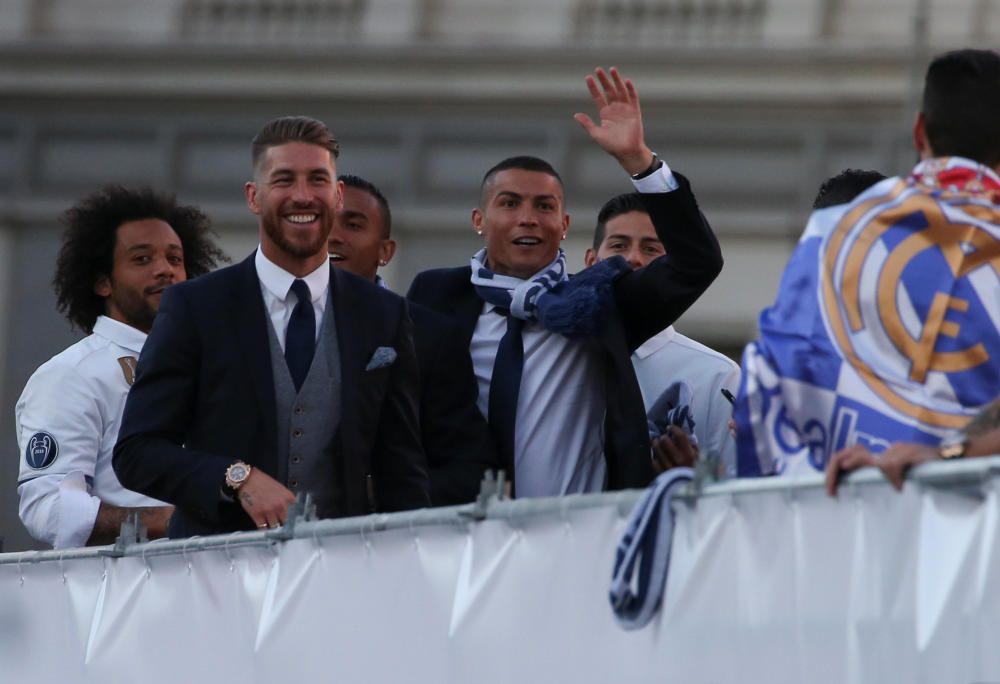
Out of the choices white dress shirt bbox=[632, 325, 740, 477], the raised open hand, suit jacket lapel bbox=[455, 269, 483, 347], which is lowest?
white dress shirt bbox=[632, 325, 740, 477]

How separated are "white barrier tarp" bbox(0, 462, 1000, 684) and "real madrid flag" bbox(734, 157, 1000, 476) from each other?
1.08ft

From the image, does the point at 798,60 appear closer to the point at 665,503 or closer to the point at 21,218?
the point at 21,218

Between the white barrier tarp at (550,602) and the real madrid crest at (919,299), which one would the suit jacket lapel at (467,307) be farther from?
the real madrid crest at (919,299)

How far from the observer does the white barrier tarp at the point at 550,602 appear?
304 centimetres

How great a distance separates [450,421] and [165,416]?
682 millimetres

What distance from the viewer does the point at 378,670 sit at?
4125mm

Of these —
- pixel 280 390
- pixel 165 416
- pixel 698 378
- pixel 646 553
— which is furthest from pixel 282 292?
pixel 646 553

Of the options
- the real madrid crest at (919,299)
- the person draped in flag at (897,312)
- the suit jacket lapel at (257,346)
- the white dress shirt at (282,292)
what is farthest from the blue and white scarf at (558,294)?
A: the real madrid crest at (919,299)

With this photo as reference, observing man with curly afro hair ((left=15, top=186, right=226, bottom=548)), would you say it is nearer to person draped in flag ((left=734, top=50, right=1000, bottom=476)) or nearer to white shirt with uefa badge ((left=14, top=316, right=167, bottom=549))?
white shirt with uefa badge ((left=14, top=316, right=167, bottom=549))

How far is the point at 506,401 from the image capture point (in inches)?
211

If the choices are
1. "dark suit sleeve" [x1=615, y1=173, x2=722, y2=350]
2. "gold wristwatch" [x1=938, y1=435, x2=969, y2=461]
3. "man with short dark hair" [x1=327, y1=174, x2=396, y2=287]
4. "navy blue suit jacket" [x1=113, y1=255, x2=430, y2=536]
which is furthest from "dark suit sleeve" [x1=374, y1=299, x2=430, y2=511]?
"gold wristwatch" [x1=938, y1=435, x2=969, y2=461]

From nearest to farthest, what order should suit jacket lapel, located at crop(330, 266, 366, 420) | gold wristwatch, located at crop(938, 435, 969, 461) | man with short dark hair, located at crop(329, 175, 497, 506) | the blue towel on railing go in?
gold wristwatch, located at crop(938, 435, 969, 461), the blue towel on railing, suit jacket lapel, located at crop(330, 266, 366, 420), man with short dark hair, located at crop(329, 175, 497, 506)

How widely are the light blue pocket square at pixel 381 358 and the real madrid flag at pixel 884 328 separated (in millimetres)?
1497

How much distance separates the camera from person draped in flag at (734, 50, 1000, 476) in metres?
3.57
